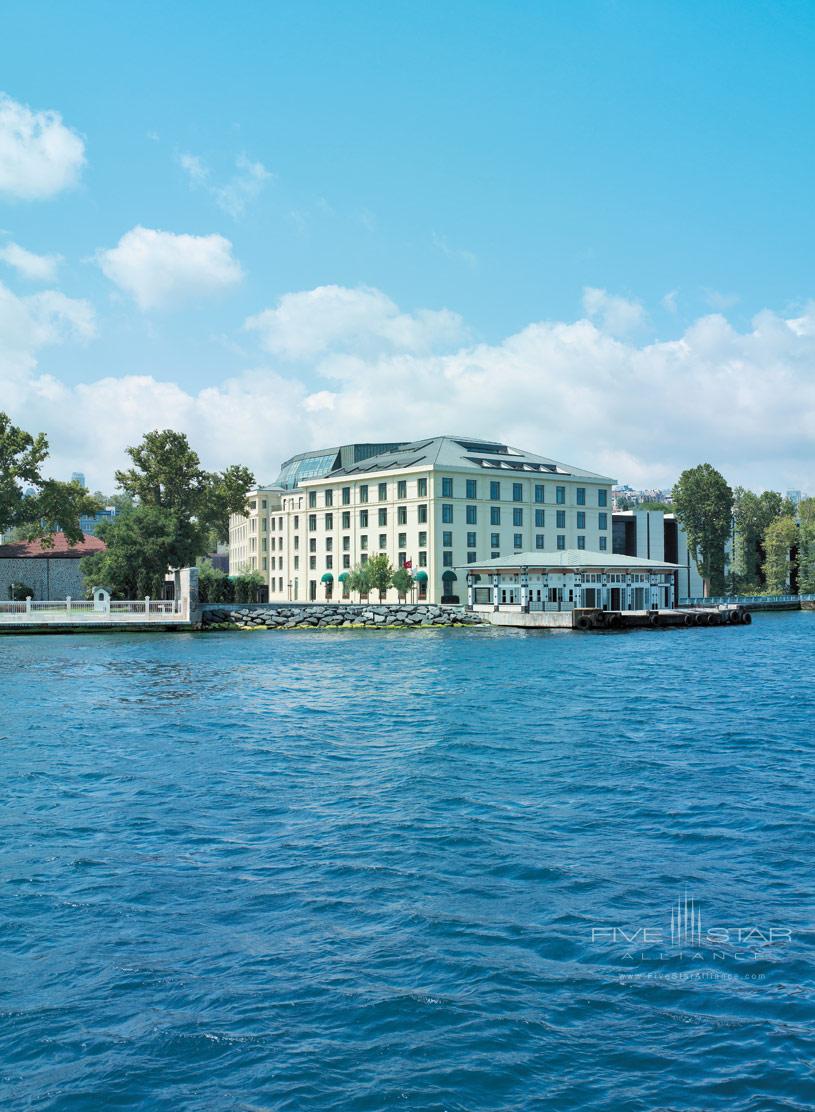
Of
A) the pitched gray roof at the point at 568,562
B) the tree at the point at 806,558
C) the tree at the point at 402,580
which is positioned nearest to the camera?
the pitched gray roof at the point at 568,562

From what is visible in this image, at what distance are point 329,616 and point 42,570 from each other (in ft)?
111

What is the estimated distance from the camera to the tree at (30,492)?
9362 cm

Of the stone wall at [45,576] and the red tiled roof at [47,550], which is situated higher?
the red tiled roof at [47,550]

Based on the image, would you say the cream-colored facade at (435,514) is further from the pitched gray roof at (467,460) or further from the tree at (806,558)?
the tree at (806,558)

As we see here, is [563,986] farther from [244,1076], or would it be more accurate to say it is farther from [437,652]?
[437,652]

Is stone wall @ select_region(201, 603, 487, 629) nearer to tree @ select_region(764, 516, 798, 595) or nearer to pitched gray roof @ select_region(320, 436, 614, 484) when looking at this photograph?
pitched gray roof @ select_region(320, 436, 614, 484)

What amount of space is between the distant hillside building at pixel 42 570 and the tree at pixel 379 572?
3072 centimetres

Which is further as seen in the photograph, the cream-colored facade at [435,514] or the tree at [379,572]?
the cream-colored facade at [435,514]

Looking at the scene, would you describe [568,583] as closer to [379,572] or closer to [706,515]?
[379,572]

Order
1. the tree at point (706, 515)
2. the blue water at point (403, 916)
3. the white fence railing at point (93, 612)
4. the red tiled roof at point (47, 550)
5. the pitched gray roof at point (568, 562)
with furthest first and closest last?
the tree at point (706, 515)
the red tiled roof at point (47, 550)
the pitched gray roof at point (568, 562)
the white fence railing at point (93, 612)
the blue water at point (403, 916)

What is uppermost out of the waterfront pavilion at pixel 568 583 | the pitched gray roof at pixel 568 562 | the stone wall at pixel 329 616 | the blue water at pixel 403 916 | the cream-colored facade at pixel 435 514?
the cream-colored facade at pixel 435 514

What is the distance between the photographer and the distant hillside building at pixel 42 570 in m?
99.5

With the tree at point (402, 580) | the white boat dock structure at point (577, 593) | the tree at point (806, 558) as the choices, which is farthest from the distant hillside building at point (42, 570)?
the tree at point (806, 558)

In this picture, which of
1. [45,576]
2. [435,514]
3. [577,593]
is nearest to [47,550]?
[45,576]
